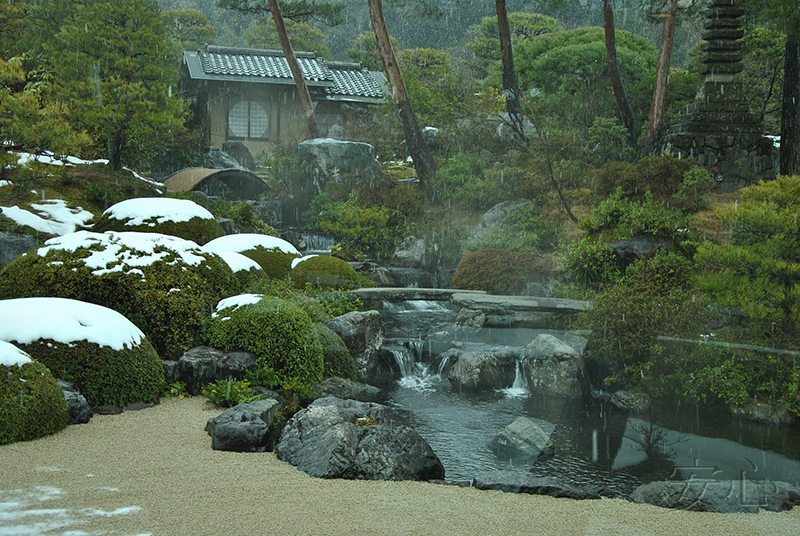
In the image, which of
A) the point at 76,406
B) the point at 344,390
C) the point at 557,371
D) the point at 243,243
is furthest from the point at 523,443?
the point at 243,243

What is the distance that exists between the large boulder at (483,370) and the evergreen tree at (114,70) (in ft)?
33.4

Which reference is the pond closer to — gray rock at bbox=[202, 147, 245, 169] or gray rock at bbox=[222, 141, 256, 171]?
gray rock at bbox=[202, 147, 245, 169]

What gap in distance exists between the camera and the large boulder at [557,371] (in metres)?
9.10

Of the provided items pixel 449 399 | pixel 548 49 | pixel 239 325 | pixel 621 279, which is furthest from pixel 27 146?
pixel 548 49

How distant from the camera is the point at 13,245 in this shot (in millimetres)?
10594

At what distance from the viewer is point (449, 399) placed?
8.87 metres

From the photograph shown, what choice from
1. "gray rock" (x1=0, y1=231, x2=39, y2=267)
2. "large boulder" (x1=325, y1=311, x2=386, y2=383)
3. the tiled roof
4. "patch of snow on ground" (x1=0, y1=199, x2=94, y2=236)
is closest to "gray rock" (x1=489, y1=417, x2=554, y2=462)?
"large boulder" (x1=325, y1=311, x2=386, y2=383)

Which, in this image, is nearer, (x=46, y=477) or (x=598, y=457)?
(x=46, y=477)

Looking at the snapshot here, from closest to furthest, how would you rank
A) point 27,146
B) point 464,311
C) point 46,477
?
point 46,477 → point 27,146 → point 464,311

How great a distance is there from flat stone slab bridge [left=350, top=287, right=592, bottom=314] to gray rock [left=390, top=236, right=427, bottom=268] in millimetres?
3601

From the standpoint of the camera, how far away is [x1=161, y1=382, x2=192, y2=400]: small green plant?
7.14 meters

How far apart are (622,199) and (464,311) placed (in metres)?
4.93

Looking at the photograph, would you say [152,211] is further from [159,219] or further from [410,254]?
[410,254]

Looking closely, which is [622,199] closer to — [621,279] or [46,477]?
[621,279]
